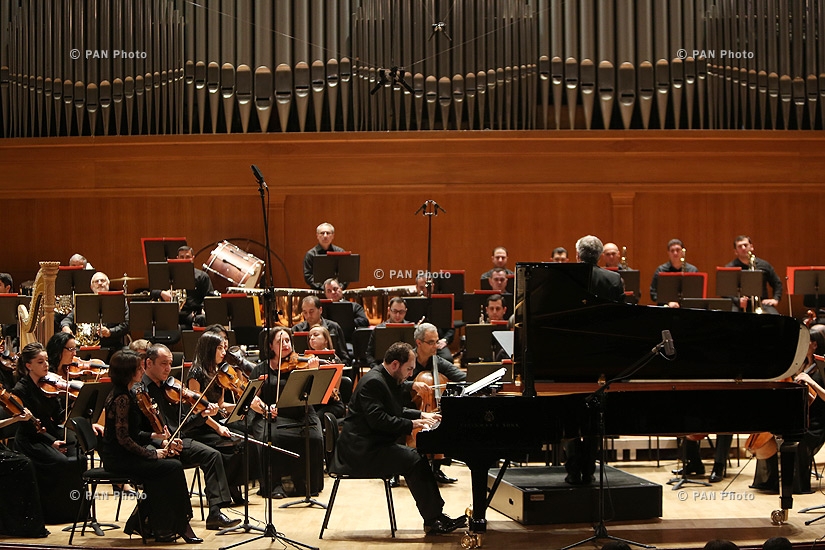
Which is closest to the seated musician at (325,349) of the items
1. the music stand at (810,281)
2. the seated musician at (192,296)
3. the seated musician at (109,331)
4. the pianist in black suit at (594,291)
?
the seated musician at (192,296)

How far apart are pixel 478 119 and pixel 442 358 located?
147 inches

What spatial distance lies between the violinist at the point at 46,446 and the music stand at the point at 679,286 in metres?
4.76

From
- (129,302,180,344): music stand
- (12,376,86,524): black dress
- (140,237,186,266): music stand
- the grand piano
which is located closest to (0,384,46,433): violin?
(12,376,86,524): black dress

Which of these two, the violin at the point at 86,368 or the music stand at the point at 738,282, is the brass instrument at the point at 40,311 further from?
the music stand at the point at 738,282

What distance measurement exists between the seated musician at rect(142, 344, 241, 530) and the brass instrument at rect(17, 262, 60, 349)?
240 cm

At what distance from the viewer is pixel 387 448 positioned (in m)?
5.88

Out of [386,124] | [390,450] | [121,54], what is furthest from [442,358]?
[121,54]

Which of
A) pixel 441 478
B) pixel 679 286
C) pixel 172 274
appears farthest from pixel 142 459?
pixel 679 286

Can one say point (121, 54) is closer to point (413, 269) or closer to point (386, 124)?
point (386, 124)

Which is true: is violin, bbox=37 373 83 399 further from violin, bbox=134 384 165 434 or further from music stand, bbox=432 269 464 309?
music stand, bbox=432 269 464 309

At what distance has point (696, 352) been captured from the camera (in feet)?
18.5

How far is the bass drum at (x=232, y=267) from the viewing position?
1002 cm

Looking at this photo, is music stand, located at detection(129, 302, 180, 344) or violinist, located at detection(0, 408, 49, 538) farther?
music stand, located at detection(129, 302, 180, 344)

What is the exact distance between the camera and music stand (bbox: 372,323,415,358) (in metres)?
7.93
